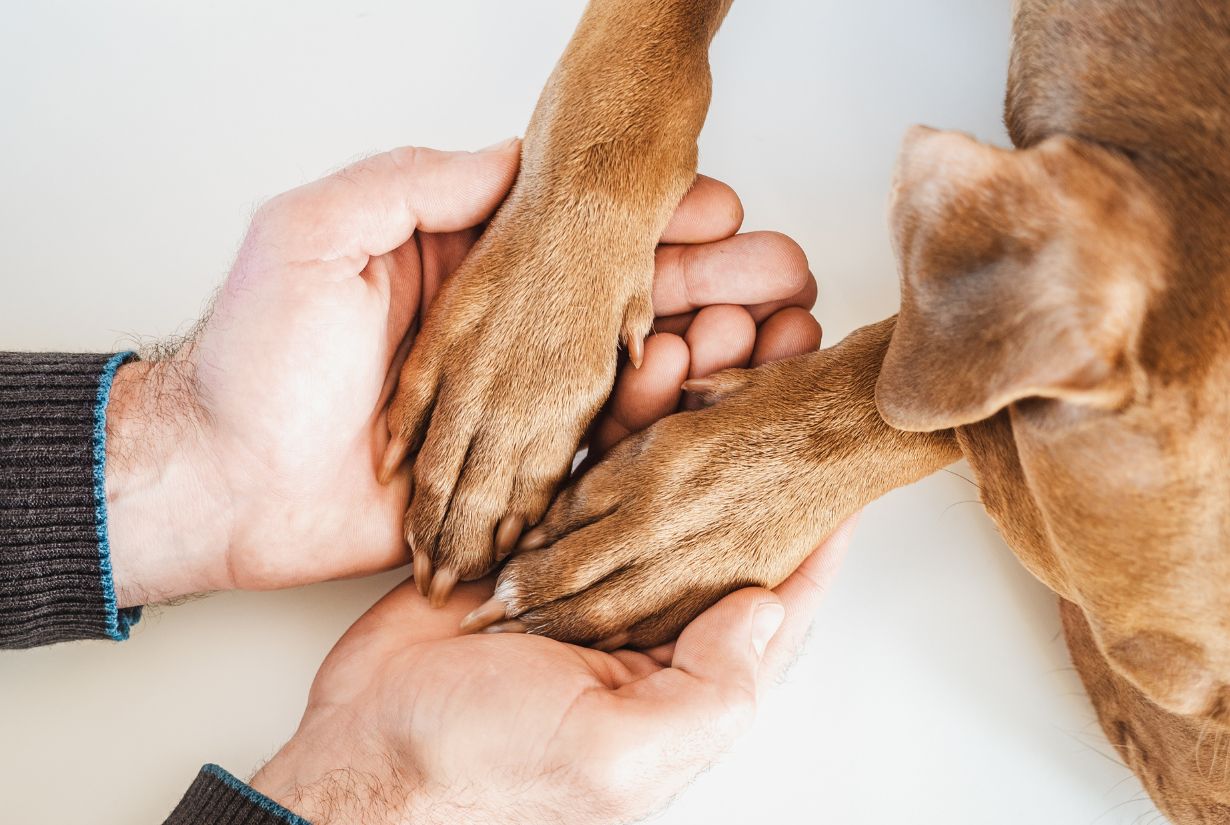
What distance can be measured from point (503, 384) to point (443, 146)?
0.67m

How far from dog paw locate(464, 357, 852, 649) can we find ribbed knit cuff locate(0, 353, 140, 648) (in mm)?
595

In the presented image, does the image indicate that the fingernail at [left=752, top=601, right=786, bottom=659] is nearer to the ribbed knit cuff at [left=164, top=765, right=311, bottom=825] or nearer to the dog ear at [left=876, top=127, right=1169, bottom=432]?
the dog ear at [left=876, top=127, right=1169, bottom=432]

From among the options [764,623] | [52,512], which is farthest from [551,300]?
[52,512]

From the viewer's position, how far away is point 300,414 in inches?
56.3

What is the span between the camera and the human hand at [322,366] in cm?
142

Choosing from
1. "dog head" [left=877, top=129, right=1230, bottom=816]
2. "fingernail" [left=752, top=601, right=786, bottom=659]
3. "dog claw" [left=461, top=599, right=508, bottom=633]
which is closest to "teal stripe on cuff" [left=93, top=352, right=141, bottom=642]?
"dog claw" [left=461, top=599, right=508, bottom=633]

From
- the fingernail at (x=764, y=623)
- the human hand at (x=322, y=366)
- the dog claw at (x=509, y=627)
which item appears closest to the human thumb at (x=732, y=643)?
the fingernail at (x=764, y=623)

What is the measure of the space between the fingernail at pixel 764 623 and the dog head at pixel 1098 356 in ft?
1.24

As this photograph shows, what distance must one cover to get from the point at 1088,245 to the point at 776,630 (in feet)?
2.42

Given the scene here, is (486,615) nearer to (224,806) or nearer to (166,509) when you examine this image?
(224,806)

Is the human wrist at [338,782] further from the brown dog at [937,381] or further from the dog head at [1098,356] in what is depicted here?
the dog head at [1098,356]

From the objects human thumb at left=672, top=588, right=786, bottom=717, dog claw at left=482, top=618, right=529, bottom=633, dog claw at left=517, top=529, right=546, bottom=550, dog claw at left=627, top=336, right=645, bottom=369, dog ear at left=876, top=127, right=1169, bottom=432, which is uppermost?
dog ear at left=876, top=127, right=1169, bottom=432

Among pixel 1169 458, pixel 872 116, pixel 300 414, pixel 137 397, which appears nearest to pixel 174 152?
pixel 137 397

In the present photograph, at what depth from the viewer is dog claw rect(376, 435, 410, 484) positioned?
4.74 feet
